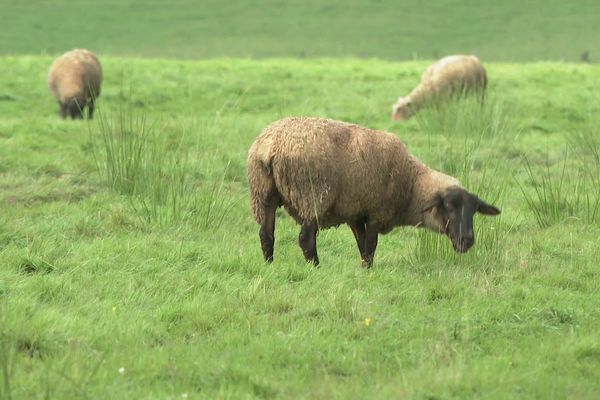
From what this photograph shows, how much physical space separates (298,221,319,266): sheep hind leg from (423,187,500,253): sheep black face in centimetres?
94

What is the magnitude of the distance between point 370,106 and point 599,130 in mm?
5801

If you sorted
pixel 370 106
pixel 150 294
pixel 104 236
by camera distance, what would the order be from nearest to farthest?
pixel 150 294
pixel 104 236
pixel 370 106

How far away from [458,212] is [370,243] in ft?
2.55

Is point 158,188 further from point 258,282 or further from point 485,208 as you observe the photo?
point 485,208

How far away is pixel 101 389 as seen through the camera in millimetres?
5020

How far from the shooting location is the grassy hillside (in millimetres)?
40562

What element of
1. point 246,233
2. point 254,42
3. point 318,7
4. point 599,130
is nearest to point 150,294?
point 246,233

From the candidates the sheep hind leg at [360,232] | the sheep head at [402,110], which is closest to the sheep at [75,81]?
the sheep head at [402,110]

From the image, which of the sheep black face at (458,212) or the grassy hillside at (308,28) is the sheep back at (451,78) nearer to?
the sheep black face at (458,212)

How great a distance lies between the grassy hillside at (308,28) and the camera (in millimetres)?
40562

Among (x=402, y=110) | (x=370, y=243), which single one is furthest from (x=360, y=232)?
(x=402, y=110)

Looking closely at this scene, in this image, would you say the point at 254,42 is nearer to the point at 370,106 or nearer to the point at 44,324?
the point at 370,106

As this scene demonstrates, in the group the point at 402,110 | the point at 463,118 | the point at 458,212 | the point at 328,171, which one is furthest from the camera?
the point at 402,110

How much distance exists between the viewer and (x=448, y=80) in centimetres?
1880
